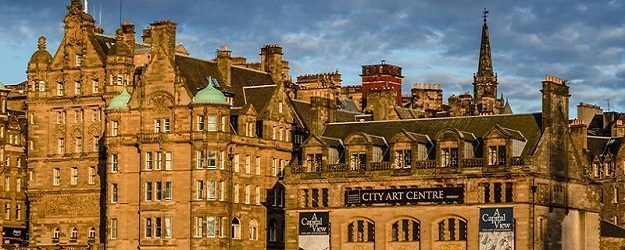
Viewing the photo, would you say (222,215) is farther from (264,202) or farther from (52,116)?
(52,116)

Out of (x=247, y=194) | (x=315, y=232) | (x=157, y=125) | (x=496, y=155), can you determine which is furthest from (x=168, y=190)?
(x=496, y=155)

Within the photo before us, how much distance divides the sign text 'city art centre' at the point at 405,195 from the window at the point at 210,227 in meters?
11.2

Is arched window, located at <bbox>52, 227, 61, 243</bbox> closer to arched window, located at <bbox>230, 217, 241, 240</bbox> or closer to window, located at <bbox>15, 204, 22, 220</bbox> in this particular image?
arched window, located at <bbox>230, 217, 241, 240</bbox>

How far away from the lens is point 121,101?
144125 millimetres

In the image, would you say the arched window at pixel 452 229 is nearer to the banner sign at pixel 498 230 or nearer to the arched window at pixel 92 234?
the banner sign at pixel 498 230

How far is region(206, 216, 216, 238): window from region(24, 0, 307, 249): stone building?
80 millimetres

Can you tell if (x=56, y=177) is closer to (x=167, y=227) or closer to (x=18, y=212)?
(x=167, y=227)

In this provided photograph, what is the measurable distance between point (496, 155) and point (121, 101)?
1292 inches

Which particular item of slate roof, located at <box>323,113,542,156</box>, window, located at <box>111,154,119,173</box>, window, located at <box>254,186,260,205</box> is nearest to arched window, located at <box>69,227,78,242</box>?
window, located at <box>111,154,119,173</box>

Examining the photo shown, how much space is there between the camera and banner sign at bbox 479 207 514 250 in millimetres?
129500

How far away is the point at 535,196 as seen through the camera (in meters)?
130

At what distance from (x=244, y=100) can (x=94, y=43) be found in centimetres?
1420

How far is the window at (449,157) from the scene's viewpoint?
5231 inches

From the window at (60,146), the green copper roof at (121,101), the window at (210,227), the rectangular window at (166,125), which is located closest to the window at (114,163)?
the green copper roof at (121,101)
